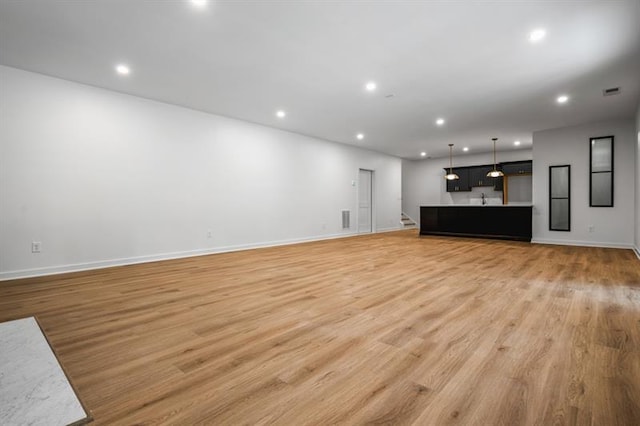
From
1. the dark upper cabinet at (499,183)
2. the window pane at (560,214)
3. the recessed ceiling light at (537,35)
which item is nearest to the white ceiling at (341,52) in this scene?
the recessed ceiling light at (537,35)

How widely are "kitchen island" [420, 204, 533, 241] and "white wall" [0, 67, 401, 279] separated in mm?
4298

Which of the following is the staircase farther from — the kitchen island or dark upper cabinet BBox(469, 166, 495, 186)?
dark upper cabinet BBox(469, 166, 495, 186)

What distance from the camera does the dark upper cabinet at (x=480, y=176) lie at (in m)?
11.0

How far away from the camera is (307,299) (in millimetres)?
3068

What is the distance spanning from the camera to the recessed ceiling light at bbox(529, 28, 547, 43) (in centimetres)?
324

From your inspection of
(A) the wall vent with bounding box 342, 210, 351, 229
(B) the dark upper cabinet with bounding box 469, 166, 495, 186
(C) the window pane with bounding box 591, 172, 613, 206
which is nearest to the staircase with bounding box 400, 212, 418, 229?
(B) the dark upper cabinet with bounding box 469, 166, 495, 186

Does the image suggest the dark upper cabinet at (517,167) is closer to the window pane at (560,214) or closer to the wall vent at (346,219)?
the window pane at (560,214)

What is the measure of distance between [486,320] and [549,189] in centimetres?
664

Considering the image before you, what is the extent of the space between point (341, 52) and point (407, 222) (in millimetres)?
9639

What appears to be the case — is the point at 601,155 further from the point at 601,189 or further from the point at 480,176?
the point at 480,176

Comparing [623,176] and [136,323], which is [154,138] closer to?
[136,323]

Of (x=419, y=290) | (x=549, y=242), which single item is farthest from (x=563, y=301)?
(x=549, y=242)

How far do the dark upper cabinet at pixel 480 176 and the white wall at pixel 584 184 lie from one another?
10.8 ft

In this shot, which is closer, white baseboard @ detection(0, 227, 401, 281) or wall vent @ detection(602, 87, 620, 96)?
white baseboard @ detection(0, 227, 401, 281)
